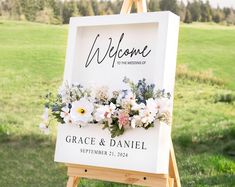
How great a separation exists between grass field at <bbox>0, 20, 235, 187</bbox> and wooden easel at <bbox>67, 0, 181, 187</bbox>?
5.02 feet

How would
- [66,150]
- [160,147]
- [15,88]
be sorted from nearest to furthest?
[160,147], [66,150], [15,88]

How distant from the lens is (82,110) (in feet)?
9.27

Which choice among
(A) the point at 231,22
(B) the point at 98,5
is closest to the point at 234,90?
(A) the point at 231,22

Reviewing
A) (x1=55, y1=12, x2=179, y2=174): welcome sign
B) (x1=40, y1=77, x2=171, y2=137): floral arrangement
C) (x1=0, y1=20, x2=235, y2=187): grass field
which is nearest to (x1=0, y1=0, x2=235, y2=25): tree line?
(x1=0, y1=20, x2=235, y2=187): grass field

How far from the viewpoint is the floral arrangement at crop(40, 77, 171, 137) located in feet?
8.80

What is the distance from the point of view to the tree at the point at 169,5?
199 inches

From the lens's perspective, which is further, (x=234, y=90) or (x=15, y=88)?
(x=15, y=88)

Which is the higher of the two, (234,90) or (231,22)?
(231,22)

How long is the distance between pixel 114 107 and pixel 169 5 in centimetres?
251

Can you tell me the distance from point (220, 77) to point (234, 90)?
16 centimetres

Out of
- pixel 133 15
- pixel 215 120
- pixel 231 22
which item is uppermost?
pixel 231 22

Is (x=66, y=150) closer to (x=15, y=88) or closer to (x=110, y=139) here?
(x=110, y=139)

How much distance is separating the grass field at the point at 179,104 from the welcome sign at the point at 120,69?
164 centimetres

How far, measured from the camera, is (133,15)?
2820 mm
